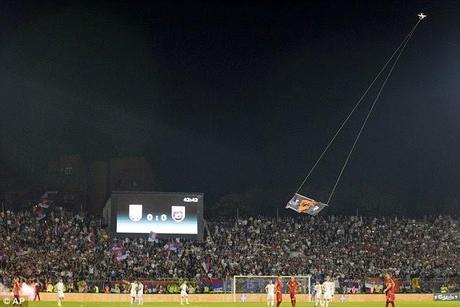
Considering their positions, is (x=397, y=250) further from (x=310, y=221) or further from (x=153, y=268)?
(x=153, y=268)

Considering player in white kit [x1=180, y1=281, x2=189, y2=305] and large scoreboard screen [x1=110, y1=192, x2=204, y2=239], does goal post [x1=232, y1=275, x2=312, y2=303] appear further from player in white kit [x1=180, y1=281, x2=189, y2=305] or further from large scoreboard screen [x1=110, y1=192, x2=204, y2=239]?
large scoreboard screen [x1=110, y1=192, x2=204, y2=239]

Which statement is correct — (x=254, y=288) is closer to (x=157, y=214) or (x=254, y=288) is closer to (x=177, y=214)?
(x=177, y=214)

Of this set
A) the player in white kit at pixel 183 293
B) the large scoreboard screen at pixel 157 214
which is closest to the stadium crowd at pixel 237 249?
the large scoreboard screen at pixel 157 214

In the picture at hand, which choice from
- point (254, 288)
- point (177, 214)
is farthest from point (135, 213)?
point (254, 288)

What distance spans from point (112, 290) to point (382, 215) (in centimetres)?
3871

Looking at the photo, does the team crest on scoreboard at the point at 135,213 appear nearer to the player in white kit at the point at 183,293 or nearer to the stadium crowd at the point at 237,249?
the stadium crowd at the point at 237,249

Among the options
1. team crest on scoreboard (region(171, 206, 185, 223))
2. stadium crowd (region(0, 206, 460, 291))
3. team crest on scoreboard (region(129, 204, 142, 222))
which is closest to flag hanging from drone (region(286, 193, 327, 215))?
stadium crowd (region(0, 206, 460, 291))

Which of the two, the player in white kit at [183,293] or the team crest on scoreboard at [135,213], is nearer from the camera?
the player in white kit at [183,293]

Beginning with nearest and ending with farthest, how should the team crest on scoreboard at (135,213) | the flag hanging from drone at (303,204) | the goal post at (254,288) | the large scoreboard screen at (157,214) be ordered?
the flag hanging from drone at (303,204) → the goal post at (254,288) → the large scoreboard screen at (157,214) → the team crest on scoreboard at (135,213)

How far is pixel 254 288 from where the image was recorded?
216 feet

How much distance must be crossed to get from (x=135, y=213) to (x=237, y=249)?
1047 cm

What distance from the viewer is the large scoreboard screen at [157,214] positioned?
73.9m

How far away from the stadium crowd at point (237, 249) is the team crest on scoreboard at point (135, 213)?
2.16 meters

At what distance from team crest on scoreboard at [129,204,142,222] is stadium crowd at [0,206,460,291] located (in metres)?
2.16
